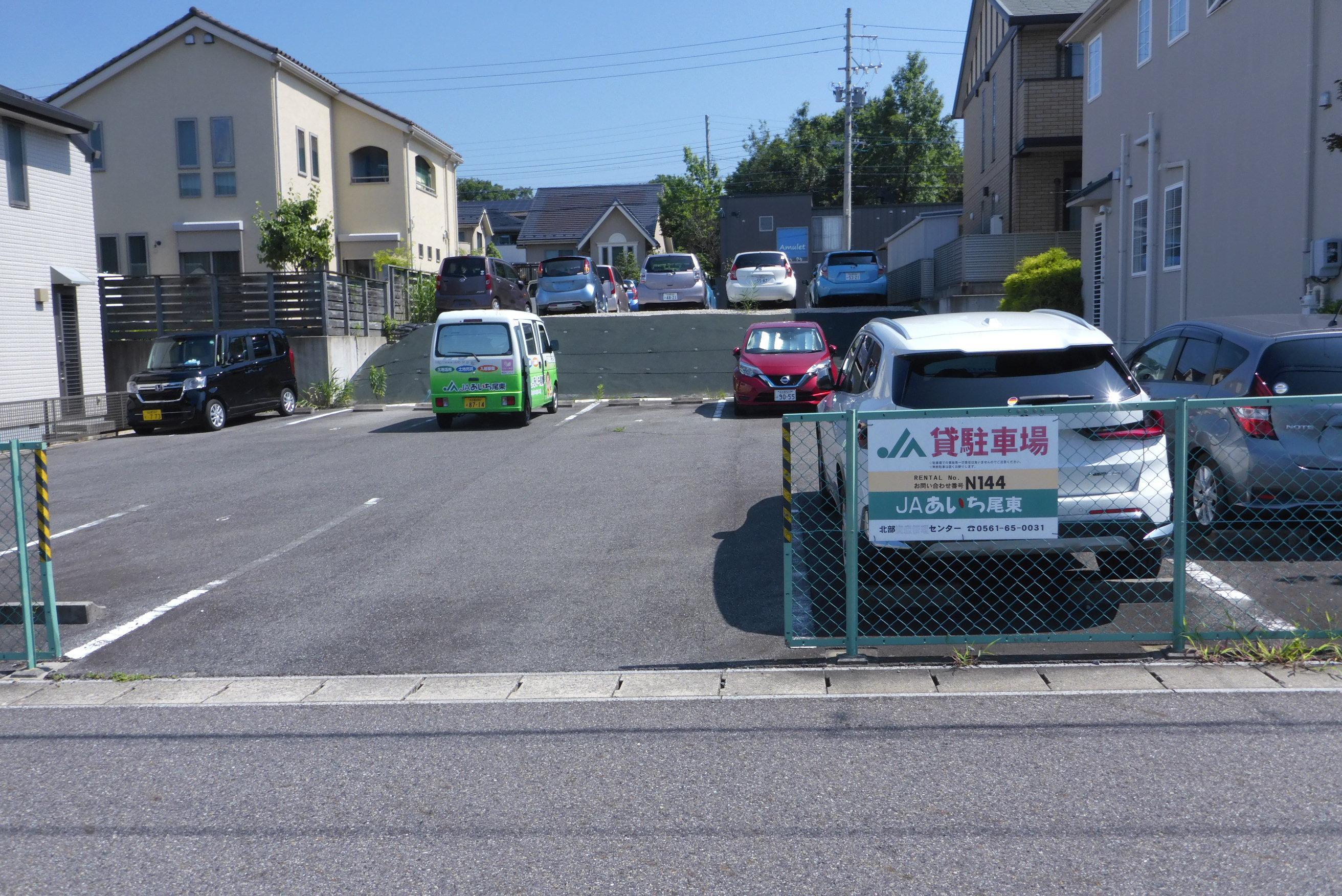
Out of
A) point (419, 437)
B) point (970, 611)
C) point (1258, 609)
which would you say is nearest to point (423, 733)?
point (970, 611)

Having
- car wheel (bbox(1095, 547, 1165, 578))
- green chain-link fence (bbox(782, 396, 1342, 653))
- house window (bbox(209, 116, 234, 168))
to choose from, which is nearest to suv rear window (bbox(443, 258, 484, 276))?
house window (bbox(209, 116, 234, 168))

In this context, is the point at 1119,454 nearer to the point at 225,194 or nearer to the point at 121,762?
the point at 121,762

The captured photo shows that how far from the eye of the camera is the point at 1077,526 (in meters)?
6.26

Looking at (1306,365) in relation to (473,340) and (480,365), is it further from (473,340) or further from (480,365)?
(473,340)

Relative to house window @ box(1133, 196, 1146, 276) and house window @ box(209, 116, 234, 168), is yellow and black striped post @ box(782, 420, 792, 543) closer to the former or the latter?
house window @ box(1133, 196, 1146, 276)

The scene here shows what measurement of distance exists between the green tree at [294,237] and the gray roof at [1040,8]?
60.0ft

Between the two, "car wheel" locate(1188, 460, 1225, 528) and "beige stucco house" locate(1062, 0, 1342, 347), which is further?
"beige stucco house" locate(1062, 0, 1342, 347)

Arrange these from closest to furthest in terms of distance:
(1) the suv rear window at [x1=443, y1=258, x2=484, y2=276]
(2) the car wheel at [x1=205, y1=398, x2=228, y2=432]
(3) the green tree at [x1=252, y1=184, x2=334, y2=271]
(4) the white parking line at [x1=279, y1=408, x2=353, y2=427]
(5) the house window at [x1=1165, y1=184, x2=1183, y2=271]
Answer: (5) the house window at [x1=1165, y1=184, x2=1183, y2=271]
(2) the car wheel at [x1=205, y1=398, x2=228, y2=432]
(4) the white parking line at [x1=279, y1=408, x2=353, y2=427]
(1) the suv rear window at [x1=443, y1=258, x2=484, y2=276]
(3) the green tree at [x1=252, y1=184, x2=334, y2=271]

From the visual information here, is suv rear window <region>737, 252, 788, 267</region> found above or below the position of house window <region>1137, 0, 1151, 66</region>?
below

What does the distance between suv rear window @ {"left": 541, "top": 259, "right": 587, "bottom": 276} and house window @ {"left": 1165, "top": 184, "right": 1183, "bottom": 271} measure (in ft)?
52.7

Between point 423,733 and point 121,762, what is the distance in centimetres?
130

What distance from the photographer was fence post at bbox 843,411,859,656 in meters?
6.00

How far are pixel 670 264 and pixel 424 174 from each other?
1295 centimetres

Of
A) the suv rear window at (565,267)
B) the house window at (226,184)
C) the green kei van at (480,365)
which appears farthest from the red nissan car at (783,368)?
the house window at (226,184)
